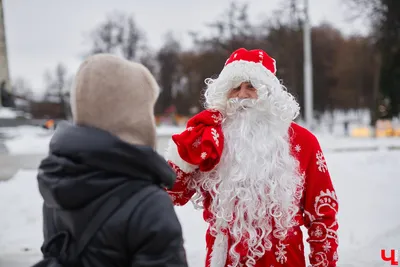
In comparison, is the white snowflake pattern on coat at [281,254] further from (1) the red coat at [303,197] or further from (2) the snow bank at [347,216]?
(2) the snow bank at [347,216]

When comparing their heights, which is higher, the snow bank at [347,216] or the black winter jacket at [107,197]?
the black winter jacket at [107,197]

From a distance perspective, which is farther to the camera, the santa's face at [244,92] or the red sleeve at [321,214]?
the santa's face at [244,92]

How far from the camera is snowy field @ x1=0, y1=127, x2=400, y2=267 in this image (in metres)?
4.68

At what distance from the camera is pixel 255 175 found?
2.07m

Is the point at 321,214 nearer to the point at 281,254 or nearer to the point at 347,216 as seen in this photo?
the point at 281,254

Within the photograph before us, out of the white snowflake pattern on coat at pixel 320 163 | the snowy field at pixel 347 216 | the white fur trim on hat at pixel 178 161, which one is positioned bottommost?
the snowy field at pixel 347 216

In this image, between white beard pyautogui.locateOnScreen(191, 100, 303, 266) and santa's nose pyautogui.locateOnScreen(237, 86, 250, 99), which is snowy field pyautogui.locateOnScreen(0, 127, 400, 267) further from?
santa's nose pyautogui.locateOnScreen(237, 86, 250, 99)

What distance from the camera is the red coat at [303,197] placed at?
206 centimetres

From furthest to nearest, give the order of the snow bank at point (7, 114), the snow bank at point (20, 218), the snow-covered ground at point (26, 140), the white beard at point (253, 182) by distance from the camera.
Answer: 1. the snow bank at point (7, 114)
2. the snow-covered ground at point (26, 140)
3. the snow bank at point (20, 218)
4. the white beard at point (253, 182)

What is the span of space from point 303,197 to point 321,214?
133 millimetres

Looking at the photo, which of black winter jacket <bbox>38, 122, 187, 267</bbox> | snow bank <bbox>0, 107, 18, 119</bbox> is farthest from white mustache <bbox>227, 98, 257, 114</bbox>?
snow bank <bbox>0, 107, 18, 119</bbox>

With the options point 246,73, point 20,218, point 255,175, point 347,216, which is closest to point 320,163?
point 255,175

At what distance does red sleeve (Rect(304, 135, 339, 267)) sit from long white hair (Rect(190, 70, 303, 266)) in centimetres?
7

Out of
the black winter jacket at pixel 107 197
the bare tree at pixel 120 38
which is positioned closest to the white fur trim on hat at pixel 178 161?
the black winter jacket at pixel 107 197
